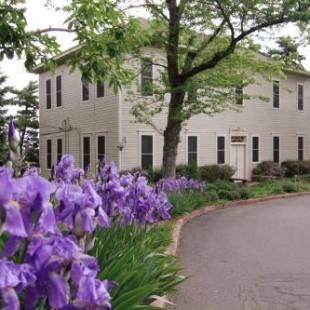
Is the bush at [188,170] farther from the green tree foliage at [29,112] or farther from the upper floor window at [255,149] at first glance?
the green tree foliage at [29,112]

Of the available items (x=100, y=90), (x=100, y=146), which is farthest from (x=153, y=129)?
(x=100, y=90)

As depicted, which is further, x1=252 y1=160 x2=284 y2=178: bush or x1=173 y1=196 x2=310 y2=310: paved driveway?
x1=252 y1=160 x2=284 y2=178: bush

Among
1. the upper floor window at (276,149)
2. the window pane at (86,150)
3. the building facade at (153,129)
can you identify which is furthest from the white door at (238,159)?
the window pane at (86,150)

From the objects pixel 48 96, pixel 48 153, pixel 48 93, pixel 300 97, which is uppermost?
pixel 300 97

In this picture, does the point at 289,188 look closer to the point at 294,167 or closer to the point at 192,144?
the point at 192,144

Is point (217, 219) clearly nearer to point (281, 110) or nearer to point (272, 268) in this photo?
point (272, 268)

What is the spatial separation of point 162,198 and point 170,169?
1074 cm

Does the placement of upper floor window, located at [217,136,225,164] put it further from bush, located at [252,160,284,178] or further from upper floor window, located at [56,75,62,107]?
upper floor window, located at [56,75,62,107]

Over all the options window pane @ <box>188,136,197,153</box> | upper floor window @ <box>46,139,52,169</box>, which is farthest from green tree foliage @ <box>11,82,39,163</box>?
window pane @ <box>188,136,197,153</box>

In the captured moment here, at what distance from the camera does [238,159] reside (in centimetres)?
2730

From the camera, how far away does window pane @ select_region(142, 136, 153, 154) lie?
22.4 metres

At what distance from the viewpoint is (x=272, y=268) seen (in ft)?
25.3

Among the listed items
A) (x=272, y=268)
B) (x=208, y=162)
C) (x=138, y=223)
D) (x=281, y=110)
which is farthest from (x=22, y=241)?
→ (x=281, y=110)

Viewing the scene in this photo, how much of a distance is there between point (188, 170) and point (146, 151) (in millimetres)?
2280
